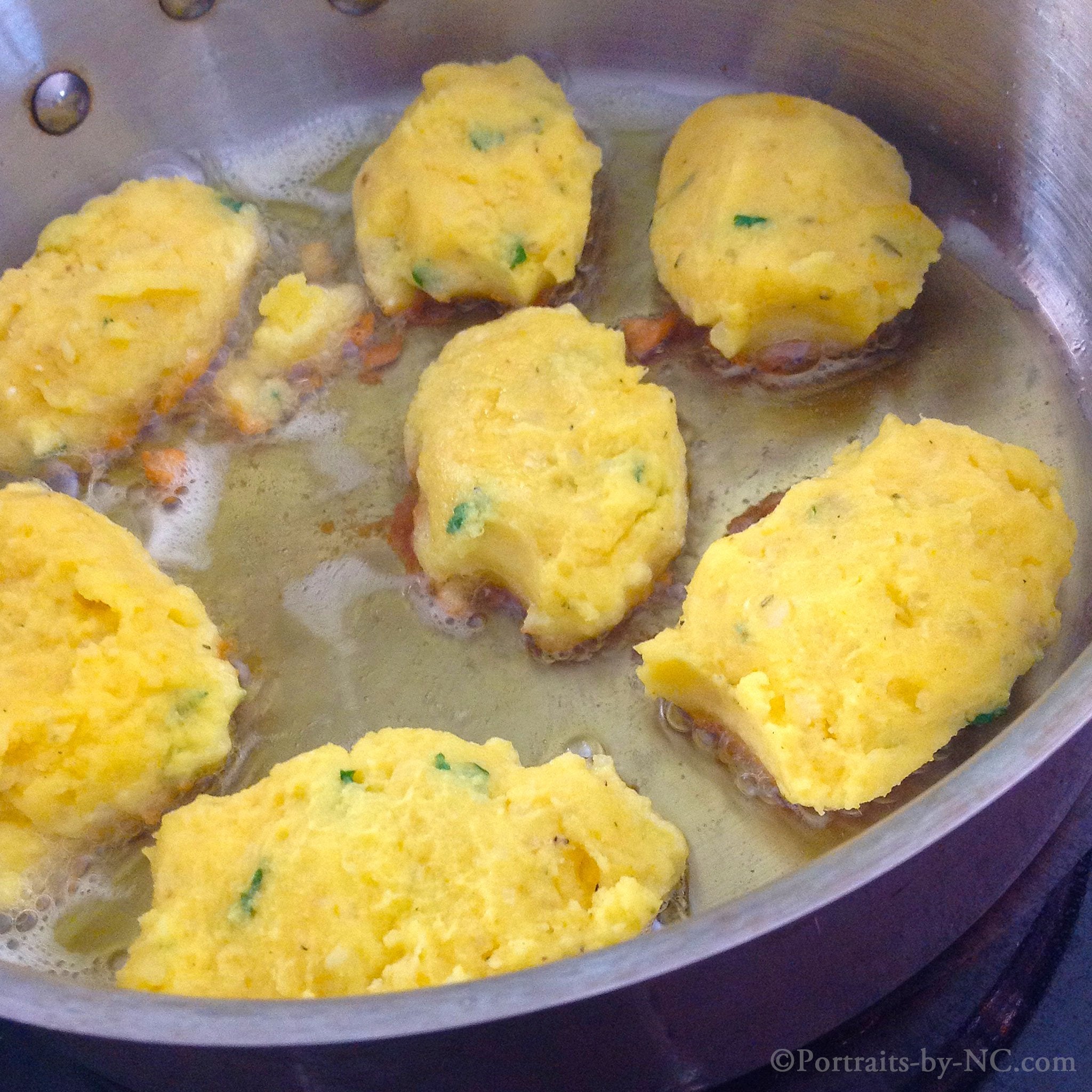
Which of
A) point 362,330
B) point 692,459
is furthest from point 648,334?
point 362,330

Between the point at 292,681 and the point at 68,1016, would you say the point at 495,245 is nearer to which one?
the point at 292,681

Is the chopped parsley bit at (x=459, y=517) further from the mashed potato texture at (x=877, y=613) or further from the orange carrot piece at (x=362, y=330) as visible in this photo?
the orange carrot piece at (x=362, y=330)

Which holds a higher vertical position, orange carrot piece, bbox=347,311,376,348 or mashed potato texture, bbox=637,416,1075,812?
mashed potato texture, bbox=637,416,1075,812

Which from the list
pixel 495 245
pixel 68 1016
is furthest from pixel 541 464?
pixel 68 1016

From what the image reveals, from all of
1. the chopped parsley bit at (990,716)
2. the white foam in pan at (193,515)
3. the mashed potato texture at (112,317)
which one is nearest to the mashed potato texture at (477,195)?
the mashed potato texture at (112,317)

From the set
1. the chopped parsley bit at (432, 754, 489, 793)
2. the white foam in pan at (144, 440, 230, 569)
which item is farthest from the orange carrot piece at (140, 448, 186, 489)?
the chopped parsley bit at (432, 754, 489, 793)

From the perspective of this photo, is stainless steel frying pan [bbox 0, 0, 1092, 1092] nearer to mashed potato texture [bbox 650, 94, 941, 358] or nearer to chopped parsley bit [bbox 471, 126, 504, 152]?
mashed potato texture [bbox 650, 94, 941, 358]
